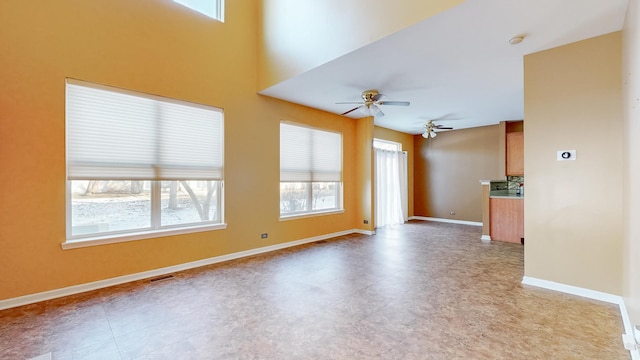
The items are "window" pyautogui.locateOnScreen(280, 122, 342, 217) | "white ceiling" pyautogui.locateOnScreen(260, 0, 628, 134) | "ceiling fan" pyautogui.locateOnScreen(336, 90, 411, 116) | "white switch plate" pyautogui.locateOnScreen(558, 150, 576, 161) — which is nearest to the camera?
"white ceiling" pyautogui.locateOnScreen(260, 0, 628, 134)

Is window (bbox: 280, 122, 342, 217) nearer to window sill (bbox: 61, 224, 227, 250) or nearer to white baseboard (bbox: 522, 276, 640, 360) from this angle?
window sill (bbox: 61, 224, 227, 250)

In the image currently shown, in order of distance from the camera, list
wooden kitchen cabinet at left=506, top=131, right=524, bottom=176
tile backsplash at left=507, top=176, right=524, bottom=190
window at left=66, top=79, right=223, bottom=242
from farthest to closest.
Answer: tile backsplash at left=507, top=176, right=524, bottom=190, wooden kitchen cabinet at left=506, top=131, right=524, bottom=176, window at left=66, top=79, right=223, bottom=242

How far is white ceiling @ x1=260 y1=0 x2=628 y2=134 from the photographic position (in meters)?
2.50

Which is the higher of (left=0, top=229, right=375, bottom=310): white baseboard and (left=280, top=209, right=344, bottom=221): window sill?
(left=280, top=209, right=344, bottom=221): window sill

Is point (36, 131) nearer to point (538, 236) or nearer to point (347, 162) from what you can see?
point (347, 162)

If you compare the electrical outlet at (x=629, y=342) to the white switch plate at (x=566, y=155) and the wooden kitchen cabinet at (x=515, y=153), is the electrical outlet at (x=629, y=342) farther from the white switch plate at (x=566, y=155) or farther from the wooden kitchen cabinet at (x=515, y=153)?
the wooden kitchen cabinet at (x=515, y=153)

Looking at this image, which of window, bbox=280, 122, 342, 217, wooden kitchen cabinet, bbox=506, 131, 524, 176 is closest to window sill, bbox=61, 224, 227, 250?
window, bbox=280, 122, 342, 217

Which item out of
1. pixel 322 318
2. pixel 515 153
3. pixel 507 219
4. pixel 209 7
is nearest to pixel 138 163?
pixel 209 7

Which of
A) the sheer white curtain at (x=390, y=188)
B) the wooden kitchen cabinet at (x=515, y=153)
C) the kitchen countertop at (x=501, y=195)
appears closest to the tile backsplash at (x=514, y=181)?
the wooden kitchen cabinet at (x=515, y=153)

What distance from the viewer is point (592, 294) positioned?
9.56 ft

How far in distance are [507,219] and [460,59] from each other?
12.6 ft

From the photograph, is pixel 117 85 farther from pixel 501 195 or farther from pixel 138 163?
pixel 501 195

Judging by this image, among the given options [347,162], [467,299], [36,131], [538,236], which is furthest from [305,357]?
[347,162]

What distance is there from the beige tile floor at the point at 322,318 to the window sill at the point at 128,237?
0.56 m
